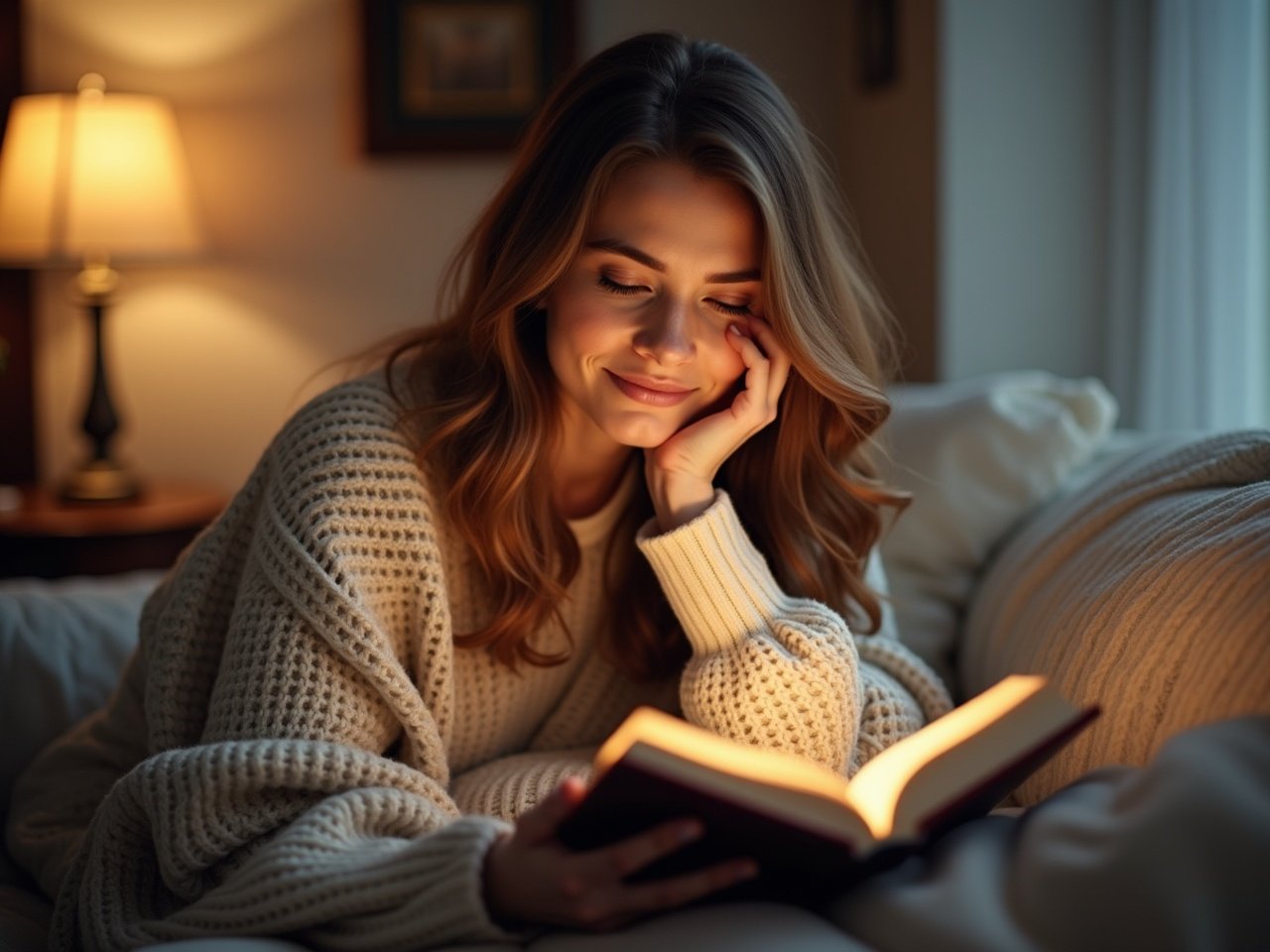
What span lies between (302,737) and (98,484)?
6.85ft

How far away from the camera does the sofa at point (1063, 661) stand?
34.8 inches

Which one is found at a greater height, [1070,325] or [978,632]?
[1070,325]

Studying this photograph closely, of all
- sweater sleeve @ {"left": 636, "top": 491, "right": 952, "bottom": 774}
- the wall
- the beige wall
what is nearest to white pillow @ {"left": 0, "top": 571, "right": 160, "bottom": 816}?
sweater sleeve @ {"left": 636, "top": 491, "right": 952, "bottom": 774}

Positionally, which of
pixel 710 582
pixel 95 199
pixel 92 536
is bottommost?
pixel 92 536

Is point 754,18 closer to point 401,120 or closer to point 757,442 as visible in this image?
point 401,120

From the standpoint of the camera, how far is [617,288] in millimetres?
1364

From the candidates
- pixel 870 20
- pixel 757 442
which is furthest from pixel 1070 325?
pixel 757 442

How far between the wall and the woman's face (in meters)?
1.62

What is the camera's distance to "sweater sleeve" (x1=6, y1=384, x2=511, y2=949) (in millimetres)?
1021

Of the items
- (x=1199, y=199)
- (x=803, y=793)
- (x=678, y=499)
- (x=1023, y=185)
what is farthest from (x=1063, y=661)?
(x=1023, y=185)

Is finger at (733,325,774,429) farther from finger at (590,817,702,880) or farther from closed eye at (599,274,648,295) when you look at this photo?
finger at (590,817,702,880)

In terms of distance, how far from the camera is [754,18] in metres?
3.56

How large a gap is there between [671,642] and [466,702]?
0.25m

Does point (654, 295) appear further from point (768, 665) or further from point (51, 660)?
point (51, 660)
